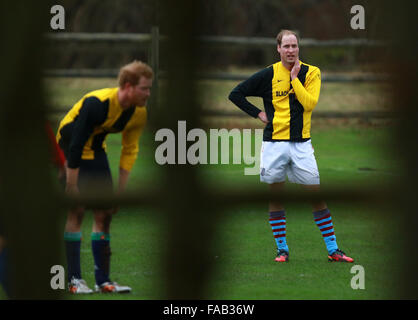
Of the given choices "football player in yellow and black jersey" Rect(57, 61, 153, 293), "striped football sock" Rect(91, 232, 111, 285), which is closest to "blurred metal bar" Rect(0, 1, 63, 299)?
"football player in yellow and black jersey" Rect(57, 61, 153, 293)

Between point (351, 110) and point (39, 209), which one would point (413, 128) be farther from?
point (351, 110)

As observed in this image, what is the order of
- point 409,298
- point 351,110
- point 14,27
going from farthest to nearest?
point 351,110 → point 409,298 → point 14,27

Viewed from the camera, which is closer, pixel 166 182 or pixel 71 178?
pixel 166 182

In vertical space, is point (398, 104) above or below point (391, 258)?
above

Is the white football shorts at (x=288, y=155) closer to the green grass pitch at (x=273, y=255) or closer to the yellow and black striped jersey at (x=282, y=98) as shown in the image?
the yellow and black striped jersey at (x=282, y=98)

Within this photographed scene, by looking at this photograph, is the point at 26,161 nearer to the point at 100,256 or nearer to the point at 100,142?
the point at 100,142

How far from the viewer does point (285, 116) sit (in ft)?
11.0

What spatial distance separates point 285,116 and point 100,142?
720mm

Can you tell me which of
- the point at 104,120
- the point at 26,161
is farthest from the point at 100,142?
the point at 26,161

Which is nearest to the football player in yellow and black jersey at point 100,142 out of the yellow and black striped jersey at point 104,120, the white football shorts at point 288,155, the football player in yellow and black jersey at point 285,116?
the yellow and black striped jersey at point 104,120

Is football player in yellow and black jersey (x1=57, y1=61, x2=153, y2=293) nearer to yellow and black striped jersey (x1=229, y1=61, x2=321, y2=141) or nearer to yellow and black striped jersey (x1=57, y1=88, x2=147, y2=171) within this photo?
yellow and black striped jersey (x1=57, y1=88, x2=147, y2=171)
